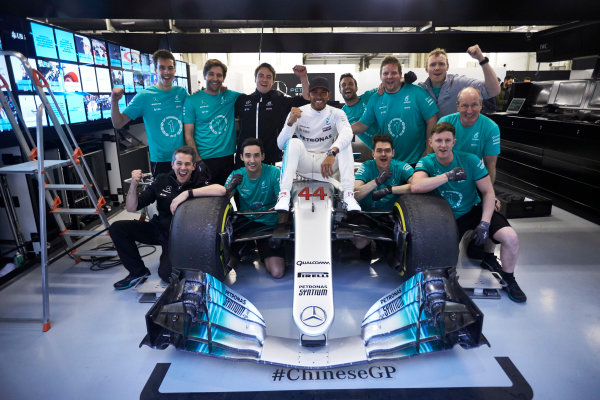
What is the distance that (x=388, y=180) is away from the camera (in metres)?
3.45

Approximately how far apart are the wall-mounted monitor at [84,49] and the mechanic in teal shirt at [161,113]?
200cm

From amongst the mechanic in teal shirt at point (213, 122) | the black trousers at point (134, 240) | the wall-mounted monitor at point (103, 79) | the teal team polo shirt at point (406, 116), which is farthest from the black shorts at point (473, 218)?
the wall-mounted monitor at point (103, 79)

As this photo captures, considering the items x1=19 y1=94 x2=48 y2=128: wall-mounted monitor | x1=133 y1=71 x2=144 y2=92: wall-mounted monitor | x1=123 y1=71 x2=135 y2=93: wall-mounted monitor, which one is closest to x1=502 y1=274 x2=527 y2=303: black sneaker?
x1=19 y1=94 x2=48 y2=128: wall-mounted monitor

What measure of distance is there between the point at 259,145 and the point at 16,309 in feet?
7.35

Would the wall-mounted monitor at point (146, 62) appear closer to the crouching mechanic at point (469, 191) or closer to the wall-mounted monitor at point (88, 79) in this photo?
the wall-mounted monitor at point (88, 79)

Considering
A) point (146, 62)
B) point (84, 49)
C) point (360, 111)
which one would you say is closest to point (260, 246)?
A: point (360, 111)

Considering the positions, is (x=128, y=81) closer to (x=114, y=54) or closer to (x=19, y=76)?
(x=114, y=54)

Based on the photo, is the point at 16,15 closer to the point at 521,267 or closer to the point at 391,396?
the point at 391,396

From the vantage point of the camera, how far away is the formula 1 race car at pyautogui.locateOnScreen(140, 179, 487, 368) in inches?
83.5

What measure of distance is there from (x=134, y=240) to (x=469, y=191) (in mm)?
2801

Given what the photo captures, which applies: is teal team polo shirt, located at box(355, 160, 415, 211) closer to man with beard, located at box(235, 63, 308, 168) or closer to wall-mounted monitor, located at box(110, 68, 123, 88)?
man with beard, located at box(235, 63, 308, 168)

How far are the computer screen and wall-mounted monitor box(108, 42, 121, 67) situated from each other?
7154 mm

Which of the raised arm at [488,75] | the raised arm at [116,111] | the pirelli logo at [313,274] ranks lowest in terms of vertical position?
the pirelli logo at [313,274]

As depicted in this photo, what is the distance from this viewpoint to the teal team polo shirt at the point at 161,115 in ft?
12.5
